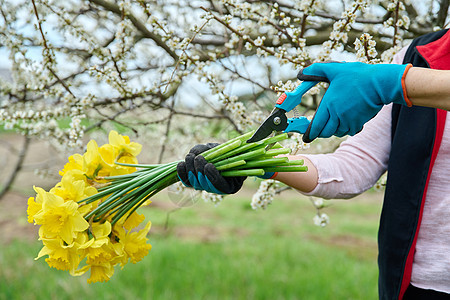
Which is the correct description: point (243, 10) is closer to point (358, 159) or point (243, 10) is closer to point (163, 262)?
point (358, 159)

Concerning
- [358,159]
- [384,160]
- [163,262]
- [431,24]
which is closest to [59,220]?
[358,159]

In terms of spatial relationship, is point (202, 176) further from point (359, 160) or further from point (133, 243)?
point (359, 160)

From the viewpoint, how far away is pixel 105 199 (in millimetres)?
1259

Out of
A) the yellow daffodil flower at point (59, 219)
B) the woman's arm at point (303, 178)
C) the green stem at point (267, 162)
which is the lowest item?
the woman's arm at point (303, 178)

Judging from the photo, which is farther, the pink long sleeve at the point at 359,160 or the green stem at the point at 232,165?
the pink long sleeve at the point at 359,160

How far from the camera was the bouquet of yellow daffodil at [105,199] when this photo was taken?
1.12 meters

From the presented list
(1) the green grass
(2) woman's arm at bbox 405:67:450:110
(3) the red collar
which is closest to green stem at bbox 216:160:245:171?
(2) woman's arm at bbox 405:67:450:110

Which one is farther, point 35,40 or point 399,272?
point 35,40

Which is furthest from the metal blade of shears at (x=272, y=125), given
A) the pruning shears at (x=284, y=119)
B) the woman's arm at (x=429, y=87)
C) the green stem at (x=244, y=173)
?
the woman's arm at (x=429, y=87)

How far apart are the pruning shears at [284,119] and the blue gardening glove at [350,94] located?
1.3 inches

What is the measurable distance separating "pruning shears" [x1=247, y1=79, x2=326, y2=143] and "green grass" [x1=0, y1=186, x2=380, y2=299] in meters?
2.54

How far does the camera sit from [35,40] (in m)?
2.22

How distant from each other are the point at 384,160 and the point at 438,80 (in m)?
0.46

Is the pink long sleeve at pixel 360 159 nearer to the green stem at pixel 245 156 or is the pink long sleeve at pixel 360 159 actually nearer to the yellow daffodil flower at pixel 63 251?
the green stem at pixel 245 156
